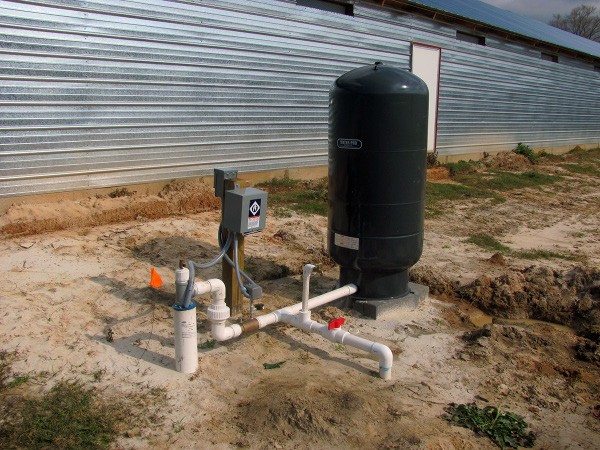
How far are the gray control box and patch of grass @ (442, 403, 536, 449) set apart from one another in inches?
87.5

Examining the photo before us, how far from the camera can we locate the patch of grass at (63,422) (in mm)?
3281

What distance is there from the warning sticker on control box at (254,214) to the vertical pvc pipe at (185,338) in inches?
41.4

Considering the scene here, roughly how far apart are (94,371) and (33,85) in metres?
5.17

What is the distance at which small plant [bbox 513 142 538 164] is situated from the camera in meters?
19.3

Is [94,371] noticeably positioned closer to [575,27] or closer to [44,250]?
[44,250]

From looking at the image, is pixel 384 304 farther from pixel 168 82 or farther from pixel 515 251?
pixel 168 82

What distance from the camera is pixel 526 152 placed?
1972 centimetres

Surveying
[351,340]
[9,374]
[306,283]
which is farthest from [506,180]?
[9,374]

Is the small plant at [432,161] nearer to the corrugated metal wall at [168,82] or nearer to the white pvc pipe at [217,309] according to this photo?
the corrugated metal wall at [168,82]

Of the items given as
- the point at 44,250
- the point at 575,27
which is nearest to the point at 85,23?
the point at 44,250

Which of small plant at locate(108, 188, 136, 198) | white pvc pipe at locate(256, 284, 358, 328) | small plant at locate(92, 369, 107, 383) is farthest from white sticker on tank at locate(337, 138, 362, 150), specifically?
small plant at locate(108, 188, 136, 198)

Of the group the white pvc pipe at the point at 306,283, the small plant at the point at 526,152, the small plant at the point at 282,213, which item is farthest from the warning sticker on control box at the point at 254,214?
the small plant at the point at 526,152

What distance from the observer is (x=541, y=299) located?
19.4 ft

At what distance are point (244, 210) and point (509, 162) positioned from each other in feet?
50.4
